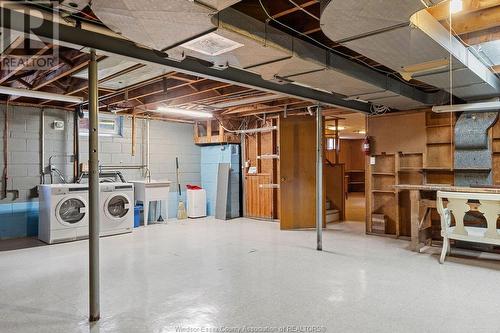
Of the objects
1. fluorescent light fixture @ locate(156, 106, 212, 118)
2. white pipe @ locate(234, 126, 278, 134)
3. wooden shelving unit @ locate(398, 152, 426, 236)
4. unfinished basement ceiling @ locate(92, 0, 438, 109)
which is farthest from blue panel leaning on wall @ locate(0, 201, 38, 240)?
wooden shelving unit @ locate(398, 152, 426, 236)

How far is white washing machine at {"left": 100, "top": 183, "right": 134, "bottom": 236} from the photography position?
5688mm

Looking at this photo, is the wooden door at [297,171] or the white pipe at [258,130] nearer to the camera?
the wooden door at [297,171]

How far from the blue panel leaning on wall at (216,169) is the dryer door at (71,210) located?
3.01 meters

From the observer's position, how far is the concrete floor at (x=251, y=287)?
2.55m

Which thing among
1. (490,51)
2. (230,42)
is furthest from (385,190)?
(230,42)

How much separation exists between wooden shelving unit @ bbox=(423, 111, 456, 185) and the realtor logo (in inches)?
200

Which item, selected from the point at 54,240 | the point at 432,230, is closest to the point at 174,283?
the point at 54,240

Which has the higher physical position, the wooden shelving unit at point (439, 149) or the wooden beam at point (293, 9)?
the wooden beam at point (293, 9)

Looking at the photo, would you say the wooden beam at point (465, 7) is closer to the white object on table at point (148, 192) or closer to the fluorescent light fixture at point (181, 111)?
the fluorescent light fixture at point (181, 111)

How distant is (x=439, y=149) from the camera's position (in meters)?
5.14

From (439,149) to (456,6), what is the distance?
3070 mm

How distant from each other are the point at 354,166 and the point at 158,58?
11499 mm

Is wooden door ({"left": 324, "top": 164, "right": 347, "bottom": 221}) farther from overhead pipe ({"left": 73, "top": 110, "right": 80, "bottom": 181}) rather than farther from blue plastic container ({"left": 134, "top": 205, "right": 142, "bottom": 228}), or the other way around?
overhead pipe ({"left": 73, "top": 110, "right": 80, "bottom": 181})

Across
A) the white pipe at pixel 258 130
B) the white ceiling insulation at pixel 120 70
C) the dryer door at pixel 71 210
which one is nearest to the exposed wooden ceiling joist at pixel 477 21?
the white ceiling insulation at pixel 120 70
